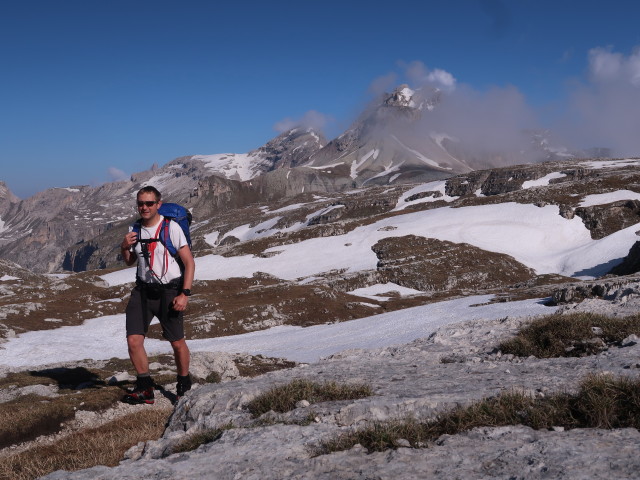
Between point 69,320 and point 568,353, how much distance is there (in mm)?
55386

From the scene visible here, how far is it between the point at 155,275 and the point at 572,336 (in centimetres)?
1041

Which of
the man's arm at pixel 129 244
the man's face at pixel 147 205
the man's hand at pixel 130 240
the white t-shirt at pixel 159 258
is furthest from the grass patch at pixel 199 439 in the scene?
the man's face at pixel 147 205

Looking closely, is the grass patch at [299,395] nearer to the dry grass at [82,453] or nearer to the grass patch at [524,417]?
the grass patch at [524,417]

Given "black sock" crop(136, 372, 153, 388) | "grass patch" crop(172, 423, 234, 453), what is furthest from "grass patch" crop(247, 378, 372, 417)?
"black sock" crop(136, 372, 153, 388)

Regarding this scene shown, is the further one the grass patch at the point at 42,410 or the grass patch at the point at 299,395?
the grass patch at the point at 42,410

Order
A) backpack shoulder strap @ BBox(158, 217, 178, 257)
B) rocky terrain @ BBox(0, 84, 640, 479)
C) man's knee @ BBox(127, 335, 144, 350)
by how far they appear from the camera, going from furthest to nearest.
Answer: man's knee @ BBox(127, 335, 144, 350) < backpack shoulder strap @ BBox(158, 217, 178, 257) < rocky terrain @ BBox(0, 84, 640, 479)

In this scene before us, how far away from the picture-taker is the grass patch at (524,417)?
555 cm

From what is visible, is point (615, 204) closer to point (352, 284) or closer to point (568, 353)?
point (352, 284)

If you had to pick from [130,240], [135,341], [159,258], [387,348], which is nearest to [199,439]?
[159,258]

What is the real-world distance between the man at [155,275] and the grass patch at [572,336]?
27.4 feet

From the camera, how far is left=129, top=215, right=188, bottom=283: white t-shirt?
37.4ft

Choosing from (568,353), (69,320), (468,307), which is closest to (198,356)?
(568,353)

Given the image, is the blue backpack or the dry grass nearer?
the dry grass

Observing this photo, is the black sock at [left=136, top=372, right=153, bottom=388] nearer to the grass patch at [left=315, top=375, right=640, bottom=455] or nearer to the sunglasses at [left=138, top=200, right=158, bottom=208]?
the sunglasses at [left=138, top=200, right=158, bottom=208]
